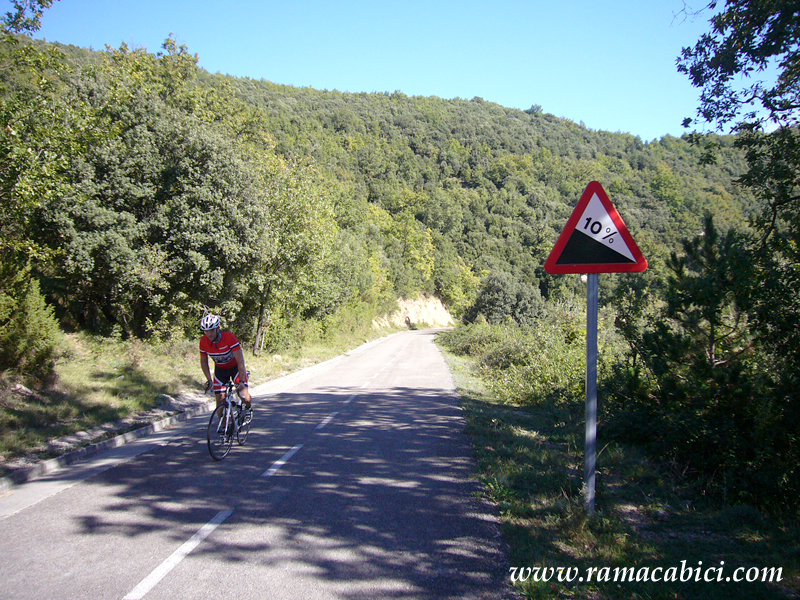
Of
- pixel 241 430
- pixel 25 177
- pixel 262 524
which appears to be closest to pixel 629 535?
pixel 262 524

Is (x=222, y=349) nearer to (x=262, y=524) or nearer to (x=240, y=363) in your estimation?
(x=240, y=363)

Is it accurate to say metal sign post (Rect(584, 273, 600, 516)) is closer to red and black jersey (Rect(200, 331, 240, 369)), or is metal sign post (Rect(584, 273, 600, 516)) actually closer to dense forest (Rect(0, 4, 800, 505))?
dense forest (Rect(0, 4, 800, 505))

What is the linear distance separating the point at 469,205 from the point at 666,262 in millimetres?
110062

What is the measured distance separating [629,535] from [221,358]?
19.4 feet

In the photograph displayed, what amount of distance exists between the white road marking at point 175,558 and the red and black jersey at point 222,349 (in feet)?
9.76

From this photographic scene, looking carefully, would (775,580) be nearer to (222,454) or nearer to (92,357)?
(222,454)

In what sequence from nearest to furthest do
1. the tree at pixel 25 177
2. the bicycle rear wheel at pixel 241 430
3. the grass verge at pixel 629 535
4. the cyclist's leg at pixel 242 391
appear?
the grass verge at pixel 629 535 < the cyclist's leg at pixel 242 391 < the bicycle rear wheel at pixel 241 430 < the tree at pixel 25 177

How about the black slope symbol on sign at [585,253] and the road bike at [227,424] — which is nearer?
the black slope symbol on sign at [585,253]

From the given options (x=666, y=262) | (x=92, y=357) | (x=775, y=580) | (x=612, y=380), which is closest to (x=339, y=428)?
(x=612, y=380)

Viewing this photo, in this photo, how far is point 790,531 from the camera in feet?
13.9

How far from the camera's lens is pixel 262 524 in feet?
14.9
